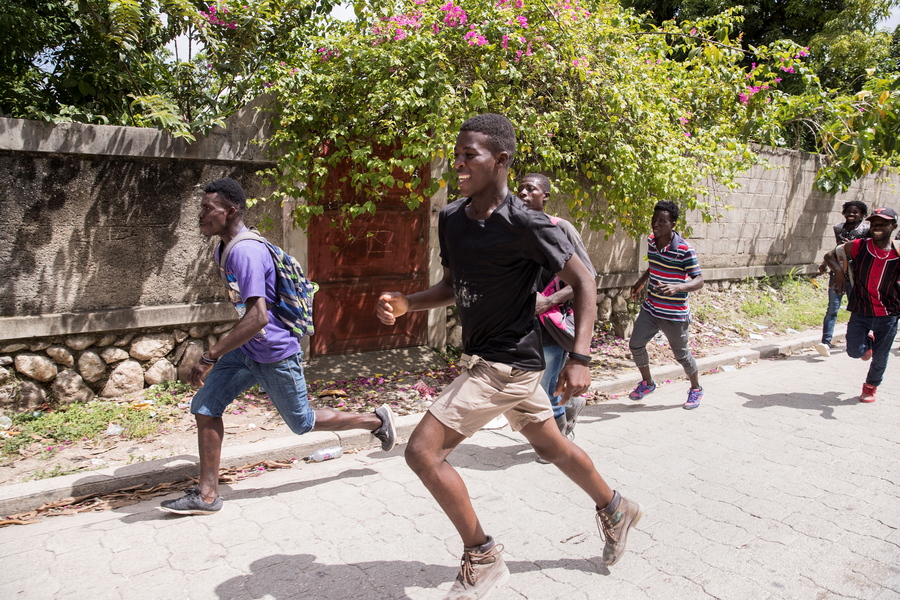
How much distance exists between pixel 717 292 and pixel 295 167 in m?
7.34

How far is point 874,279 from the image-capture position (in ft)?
19.7

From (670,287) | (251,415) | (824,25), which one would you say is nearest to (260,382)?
(251,415)

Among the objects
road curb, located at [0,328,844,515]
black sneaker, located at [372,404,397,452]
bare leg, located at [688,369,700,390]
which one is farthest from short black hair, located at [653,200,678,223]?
black sneaker, located at [372,404,397,452]

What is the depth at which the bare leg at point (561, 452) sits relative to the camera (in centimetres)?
291

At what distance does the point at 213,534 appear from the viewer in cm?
356

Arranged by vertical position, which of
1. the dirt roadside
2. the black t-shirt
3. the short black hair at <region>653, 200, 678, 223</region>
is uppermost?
the short black hair at <region>653, 200, 678, 223</region>

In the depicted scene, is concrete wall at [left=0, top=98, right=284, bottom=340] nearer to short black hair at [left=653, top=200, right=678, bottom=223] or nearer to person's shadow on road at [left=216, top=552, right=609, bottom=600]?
person's shadow on road at [left=216, top=552, right=609, bottom=600]

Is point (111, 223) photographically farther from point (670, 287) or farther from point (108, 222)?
point (670, 287)

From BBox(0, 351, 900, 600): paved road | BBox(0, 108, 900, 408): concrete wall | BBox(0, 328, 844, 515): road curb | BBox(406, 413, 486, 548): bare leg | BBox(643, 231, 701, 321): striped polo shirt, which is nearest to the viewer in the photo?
BBox(406, 413, 486, 548): bare leg

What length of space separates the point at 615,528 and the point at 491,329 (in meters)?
1.12

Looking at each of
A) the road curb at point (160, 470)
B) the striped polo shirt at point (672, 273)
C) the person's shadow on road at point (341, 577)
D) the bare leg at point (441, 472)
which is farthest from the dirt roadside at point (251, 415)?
the bare leg at point (441, 472)

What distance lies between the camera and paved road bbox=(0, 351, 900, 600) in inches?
121

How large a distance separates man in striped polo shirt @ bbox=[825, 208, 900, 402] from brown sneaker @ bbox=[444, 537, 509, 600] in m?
4.94

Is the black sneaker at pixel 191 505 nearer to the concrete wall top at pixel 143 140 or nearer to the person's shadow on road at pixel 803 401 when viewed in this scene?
the concrete wall top at pixel 143 140
